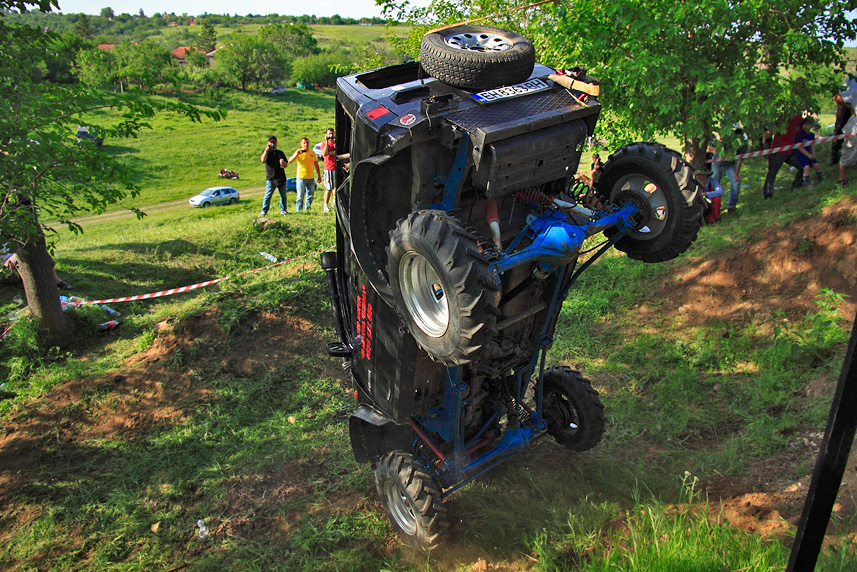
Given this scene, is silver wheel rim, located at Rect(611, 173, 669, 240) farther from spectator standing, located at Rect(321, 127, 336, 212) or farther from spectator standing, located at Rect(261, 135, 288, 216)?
spectator standing, located at Rect(261, 135, 288, 216)

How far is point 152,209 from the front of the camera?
21812 millimetres

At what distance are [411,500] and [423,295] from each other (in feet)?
5.88

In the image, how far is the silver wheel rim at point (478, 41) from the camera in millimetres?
3963

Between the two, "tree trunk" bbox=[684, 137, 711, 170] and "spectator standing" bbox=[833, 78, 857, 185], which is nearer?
"spectator standing" bbox=[833, 78, 857, 185]

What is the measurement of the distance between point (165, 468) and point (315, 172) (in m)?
8.02

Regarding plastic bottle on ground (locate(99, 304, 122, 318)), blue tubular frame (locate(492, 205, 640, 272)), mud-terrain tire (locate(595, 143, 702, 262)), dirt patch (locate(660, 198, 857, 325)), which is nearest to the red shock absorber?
blue tubular frame (locate(492, 205, 640, 272))

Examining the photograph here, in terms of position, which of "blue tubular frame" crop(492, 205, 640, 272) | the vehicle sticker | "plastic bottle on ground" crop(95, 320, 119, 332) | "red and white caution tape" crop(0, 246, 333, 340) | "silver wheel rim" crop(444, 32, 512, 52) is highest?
"silver wheel rim" crop(444, 32, 512, 52)

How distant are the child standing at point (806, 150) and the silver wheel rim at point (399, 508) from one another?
29.9 ft

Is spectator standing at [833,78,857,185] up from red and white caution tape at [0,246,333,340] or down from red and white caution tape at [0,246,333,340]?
up

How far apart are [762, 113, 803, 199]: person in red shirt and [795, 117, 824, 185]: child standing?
69 millimetres

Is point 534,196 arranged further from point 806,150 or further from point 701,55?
point 806,150

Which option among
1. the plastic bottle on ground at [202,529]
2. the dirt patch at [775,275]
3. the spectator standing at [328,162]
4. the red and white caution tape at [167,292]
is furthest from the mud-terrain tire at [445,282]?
the spectator standing at [328,162]

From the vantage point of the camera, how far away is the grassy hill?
4418 mm

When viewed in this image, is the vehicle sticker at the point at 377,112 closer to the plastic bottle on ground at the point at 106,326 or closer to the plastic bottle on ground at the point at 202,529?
the plastic bottle on ground at the point at 202,529
